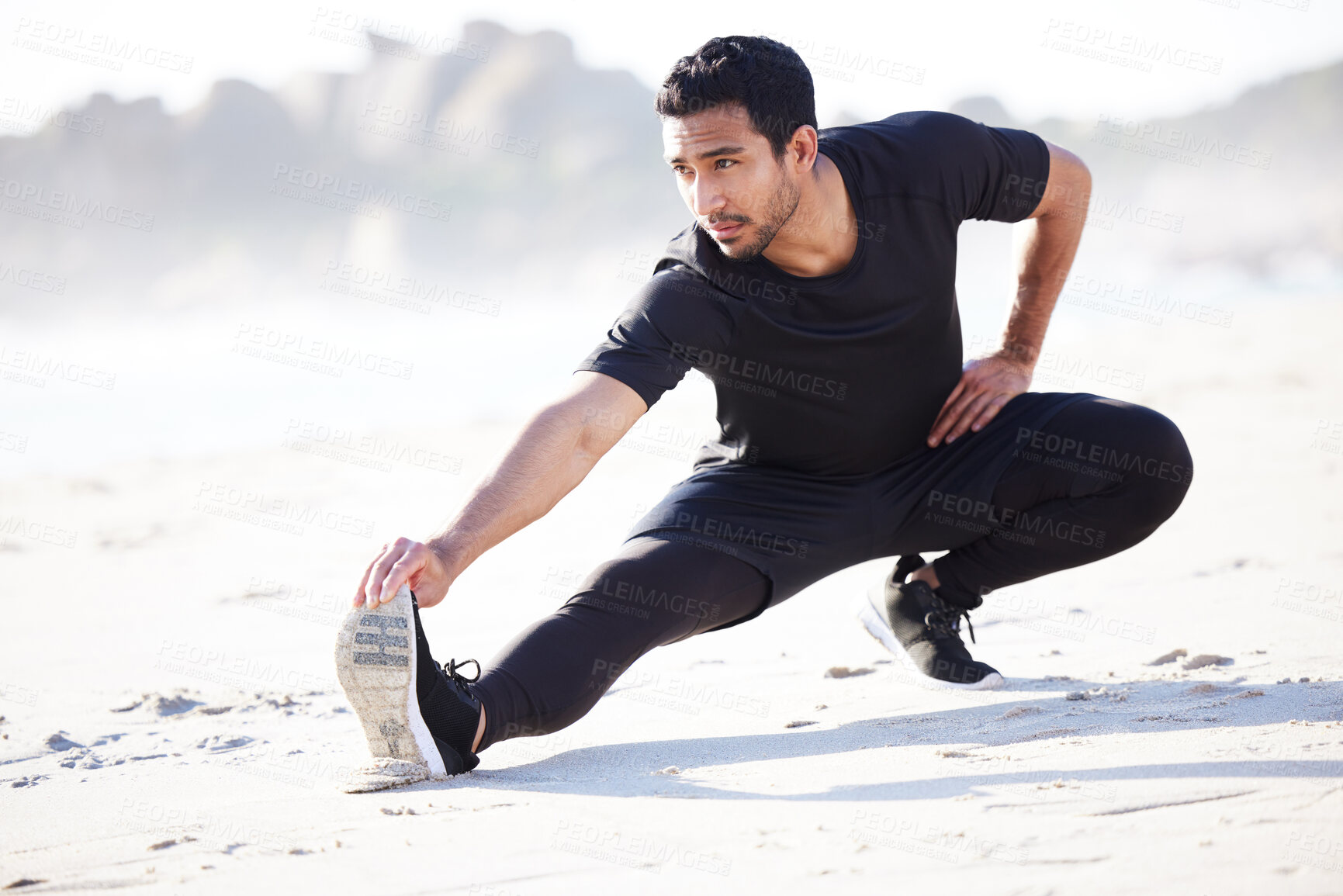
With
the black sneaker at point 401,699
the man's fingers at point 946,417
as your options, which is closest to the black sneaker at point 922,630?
the man's fingers at point 946,417

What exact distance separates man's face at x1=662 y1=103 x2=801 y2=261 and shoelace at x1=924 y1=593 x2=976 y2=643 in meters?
1.04

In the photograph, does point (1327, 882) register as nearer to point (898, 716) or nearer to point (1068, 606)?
point (898, 716)

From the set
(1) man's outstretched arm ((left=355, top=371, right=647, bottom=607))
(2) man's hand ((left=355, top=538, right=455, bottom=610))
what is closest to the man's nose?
(1) man's outstretched arm ((left=355, top=371, right=647, bottom=607))

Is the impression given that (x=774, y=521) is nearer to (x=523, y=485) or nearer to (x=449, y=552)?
(x=523, y=485)

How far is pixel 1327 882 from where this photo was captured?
4.16 ft

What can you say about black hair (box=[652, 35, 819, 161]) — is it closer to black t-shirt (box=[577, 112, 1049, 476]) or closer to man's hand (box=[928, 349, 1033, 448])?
black t-shirt (box=[577, 112, 1049, 476])

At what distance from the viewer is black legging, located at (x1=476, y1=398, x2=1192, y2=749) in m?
2.12

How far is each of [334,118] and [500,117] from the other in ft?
15.7

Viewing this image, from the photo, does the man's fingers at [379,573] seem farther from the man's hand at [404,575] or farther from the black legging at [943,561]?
the black legging at [943,561]

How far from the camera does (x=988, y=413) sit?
8.86 ft

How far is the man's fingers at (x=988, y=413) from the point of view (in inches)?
106

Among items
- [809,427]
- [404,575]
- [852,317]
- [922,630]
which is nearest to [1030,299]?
[852,317]

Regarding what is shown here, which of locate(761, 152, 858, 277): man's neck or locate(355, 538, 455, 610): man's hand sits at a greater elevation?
locate(761, 152, 858, 277): man's neck

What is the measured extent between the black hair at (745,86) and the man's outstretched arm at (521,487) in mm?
662
